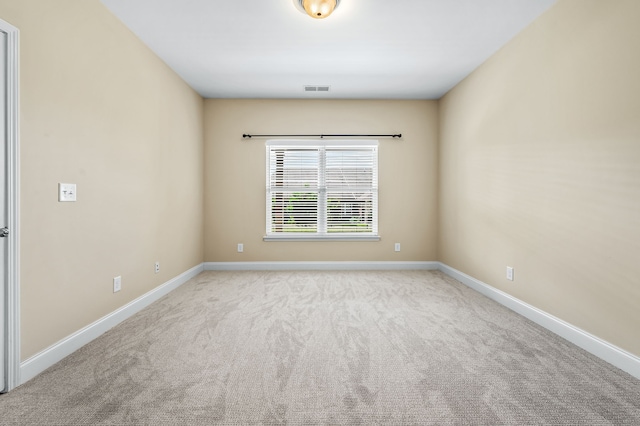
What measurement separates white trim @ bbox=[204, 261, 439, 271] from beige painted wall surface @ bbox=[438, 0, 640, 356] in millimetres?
1222

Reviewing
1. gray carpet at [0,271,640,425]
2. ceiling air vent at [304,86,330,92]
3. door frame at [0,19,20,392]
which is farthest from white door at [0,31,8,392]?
ceiling air vent at [304,86,330,92]

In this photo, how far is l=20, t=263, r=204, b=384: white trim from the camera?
1852 millimetres

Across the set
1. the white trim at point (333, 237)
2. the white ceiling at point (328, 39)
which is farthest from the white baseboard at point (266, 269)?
the white ceiling at point (328, 39)

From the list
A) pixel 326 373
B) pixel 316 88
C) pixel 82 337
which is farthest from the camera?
pixel 316 88

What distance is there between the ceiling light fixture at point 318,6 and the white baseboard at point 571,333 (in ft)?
10.5

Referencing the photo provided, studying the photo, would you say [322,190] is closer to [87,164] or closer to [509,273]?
[509,273]

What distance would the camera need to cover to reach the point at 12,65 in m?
1.73

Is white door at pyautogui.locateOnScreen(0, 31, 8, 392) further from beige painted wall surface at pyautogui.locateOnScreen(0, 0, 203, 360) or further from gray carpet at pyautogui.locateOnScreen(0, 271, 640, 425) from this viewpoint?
gray carpet at pyautogui.locateOnScreen(0, 271, 640, 425)

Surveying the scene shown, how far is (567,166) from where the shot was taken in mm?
2395

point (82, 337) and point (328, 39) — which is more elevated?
point (328, 39)

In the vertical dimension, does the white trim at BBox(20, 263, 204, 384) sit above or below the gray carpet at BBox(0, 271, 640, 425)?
above

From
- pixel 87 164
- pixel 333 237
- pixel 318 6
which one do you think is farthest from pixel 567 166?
pixel 87 164

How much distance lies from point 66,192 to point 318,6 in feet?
7.81

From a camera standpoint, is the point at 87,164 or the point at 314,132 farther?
the point at 314,132
